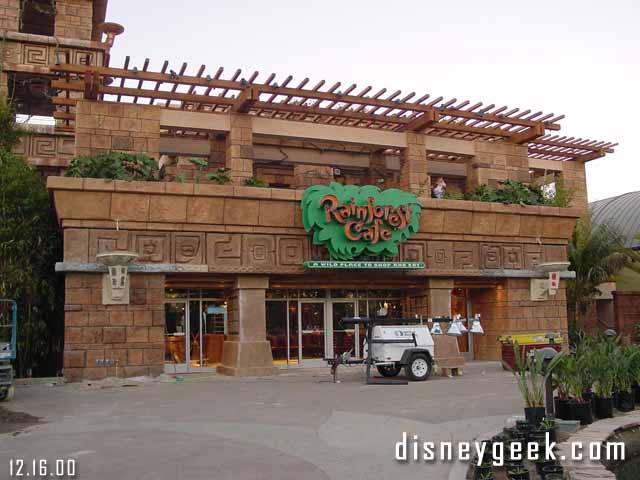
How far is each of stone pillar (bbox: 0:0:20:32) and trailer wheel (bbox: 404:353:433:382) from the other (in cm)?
2127

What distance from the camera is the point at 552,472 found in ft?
21.1

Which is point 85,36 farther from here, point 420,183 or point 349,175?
point 420,183

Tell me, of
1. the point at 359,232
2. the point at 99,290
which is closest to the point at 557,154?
the point at 359,232

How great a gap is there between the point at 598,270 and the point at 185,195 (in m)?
16.9

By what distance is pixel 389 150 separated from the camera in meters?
26.1

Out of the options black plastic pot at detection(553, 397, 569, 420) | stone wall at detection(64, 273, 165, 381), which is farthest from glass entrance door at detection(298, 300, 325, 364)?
black plastic pot at detection(553, 397, 569, 420)

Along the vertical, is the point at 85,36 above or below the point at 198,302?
above

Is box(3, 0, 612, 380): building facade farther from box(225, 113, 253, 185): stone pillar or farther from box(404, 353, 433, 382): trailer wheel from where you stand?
box(404, 353, 433, 382): trailer wheel

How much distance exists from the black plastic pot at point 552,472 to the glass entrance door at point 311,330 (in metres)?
15.5

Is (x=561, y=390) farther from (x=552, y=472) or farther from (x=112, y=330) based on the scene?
(x=112, y=330)

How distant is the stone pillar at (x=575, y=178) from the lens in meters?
30.7

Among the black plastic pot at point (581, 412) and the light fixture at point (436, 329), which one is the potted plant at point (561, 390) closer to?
the black plastic pot at point (581, 412)

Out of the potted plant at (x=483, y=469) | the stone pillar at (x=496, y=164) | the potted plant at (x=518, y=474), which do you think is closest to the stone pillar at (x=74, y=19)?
the stone pillar at (x=496, y=164)

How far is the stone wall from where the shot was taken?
56.3 ft
